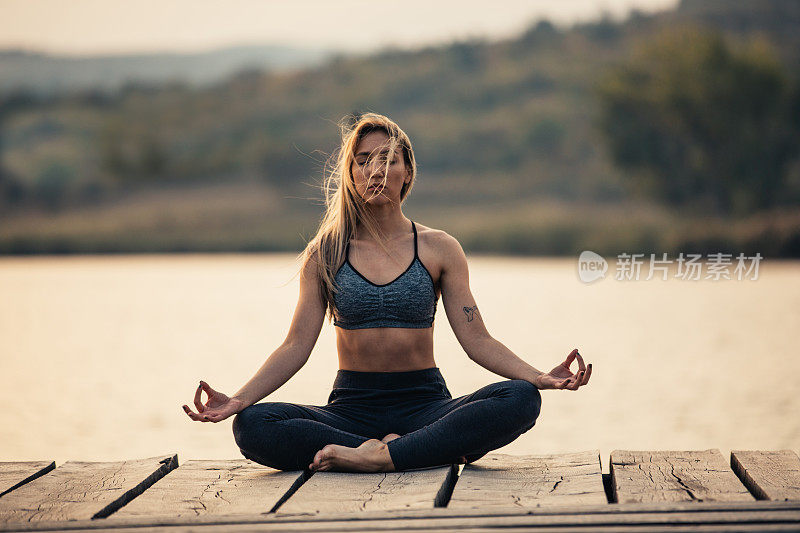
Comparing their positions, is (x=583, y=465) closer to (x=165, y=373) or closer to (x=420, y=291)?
(x=420, y=291)

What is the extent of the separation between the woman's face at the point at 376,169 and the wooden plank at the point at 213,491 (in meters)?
1.05

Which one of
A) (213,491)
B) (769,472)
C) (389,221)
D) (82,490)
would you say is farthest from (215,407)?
(769,472)

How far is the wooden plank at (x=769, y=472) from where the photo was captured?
3279 mm

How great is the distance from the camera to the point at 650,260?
25.8m

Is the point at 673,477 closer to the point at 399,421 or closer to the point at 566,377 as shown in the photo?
the point at 566,377

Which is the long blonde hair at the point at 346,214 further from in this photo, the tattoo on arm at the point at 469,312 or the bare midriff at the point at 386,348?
the tattoo on arm at the point at 469,312

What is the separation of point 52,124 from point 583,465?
56.0 metres

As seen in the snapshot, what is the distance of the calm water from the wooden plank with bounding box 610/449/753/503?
1771 mm

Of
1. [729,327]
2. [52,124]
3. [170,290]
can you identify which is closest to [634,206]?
[170,290]

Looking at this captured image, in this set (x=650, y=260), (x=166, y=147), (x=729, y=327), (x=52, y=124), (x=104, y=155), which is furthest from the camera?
(x=52, y=124)

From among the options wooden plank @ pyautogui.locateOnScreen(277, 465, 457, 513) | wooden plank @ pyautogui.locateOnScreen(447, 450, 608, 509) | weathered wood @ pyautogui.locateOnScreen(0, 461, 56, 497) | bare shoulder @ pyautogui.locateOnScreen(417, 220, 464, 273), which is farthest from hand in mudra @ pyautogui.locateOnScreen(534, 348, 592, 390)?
weathered wood @ pyautogui.locateOnScreen(0, 461, 56, 497)

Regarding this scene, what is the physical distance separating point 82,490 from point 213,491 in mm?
421

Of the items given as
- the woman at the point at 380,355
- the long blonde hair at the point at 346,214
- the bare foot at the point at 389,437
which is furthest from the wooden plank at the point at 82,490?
the long blonde hair at the point at 346,214

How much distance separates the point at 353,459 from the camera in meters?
3.70
